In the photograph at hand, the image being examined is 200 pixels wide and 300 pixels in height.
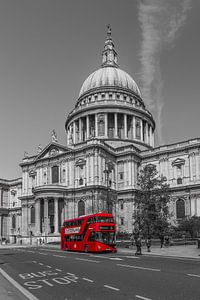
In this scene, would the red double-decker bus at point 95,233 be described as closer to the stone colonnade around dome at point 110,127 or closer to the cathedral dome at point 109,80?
the stone colonnade around dome at point 110,127

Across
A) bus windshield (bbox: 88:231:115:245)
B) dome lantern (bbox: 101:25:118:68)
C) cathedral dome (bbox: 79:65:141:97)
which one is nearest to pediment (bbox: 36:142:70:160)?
cathedral dome (bbox: 79:65:141:97)

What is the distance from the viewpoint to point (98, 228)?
36.1 m

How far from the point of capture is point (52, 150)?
249ft

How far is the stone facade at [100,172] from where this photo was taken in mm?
68500

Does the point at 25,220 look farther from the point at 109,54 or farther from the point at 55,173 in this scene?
the point at 109,54

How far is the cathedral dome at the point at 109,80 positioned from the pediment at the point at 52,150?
27.4 metres

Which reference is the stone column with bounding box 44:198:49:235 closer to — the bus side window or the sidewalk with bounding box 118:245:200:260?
the sidewalk with bounding box 118:245:200:260

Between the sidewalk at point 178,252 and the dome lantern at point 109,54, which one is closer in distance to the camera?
the sidewalk at point 178,252

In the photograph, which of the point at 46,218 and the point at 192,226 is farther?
the point at 46,218

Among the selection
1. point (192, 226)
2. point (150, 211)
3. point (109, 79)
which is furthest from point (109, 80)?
point (150, 211)

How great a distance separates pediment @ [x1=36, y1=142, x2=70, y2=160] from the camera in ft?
244

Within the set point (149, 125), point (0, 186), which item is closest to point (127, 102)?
point (149, 125)

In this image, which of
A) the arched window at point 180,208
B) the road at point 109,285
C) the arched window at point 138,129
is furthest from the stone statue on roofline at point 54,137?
the road at point 109,285

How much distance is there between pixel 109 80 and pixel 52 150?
101 feet
